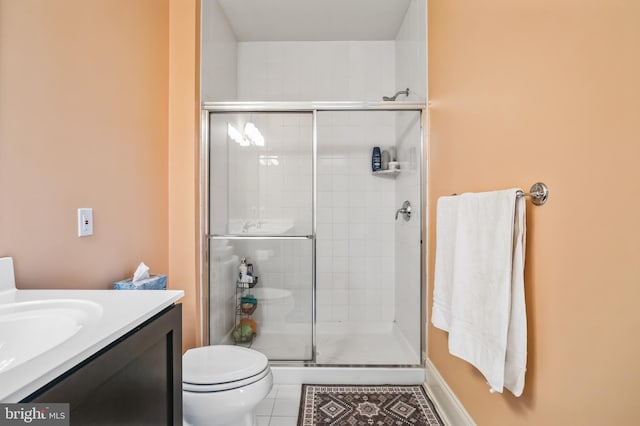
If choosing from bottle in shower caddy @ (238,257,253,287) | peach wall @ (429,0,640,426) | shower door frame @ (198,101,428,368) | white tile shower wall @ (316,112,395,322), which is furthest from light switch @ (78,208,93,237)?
white tile shower wall @ (316,112,395,322)

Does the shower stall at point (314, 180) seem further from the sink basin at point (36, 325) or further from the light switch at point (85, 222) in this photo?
the sink basin at point (36, 325)

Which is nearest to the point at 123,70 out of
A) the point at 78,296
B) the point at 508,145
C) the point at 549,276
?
the point at 78,296

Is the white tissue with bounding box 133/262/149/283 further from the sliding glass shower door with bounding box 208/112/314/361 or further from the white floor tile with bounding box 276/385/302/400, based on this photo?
the white floor tile with bounding box 276/385/302/400

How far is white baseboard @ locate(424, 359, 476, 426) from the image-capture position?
1.43 metres

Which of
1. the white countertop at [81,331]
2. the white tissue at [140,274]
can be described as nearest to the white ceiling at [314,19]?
the white tissue at [140,274]

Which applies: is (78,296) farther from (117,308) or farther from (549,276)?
(549,276)

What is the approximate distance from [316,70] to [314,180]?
4.34 feet

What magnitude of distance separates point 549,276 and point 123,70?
6.17 ft

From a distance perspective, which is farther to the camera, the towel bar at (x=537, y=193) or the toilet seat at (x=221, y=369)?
the toilet seat at (x=221, y=369)

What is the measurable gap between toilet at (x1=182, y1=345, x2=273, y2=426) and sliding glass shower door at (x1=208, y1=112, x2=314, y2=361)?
78 centimetres

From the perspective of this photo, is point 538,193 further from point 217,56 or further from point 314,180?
point 217,56
